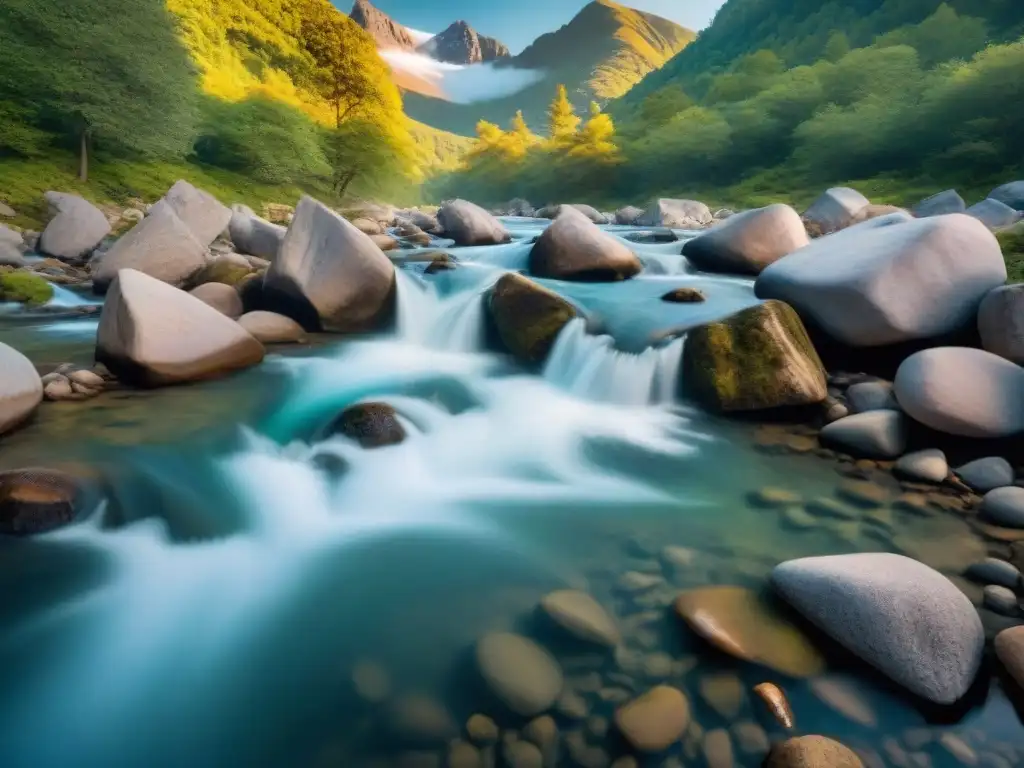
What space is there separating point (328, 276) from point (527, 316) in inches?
102

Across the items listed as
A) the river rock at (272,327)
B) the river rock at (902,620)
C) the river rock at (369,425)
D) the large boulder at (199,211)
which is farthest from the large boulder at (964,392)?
the large boulder at (199,211)

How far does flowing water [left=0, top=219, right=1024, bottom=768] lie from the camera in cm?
204

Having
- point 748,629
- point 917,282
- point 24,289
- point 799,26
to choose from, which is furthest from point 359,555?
point 799,26

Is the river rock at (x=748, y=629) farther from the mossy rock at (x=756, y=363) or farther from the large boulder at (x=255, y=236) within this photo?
the large boulder at (x=255, y=236)

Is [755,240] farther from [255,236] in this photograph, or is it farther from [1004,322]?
[255,236]

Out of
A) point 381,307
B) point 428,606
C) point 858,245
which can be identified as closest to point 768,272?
point 858,245

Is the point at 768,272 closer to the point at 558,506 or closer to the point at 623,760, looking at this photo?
the point at 558,506

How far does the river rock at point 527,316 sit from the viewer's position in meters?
6.13

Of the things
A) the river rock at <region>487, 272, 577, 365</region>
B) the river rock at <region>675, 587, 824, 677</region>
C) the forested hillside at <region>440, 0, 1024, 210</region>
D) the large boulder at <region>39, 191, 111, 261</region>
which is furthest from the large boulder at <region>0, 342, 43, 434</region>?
the forested hillside at <region>440, 0, 1024, 210</region>

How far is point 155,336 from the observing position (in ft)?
16.2

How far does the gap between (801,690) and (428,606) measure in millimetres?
1603

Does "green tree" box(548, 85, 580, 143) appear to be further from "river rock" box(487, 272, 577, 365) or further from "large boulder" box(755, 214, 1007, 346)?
"large boulder" box(755, 214, 1007, 346)

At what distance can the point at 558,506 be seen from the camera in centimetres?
362

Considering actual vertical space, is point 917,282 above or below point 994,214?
below
